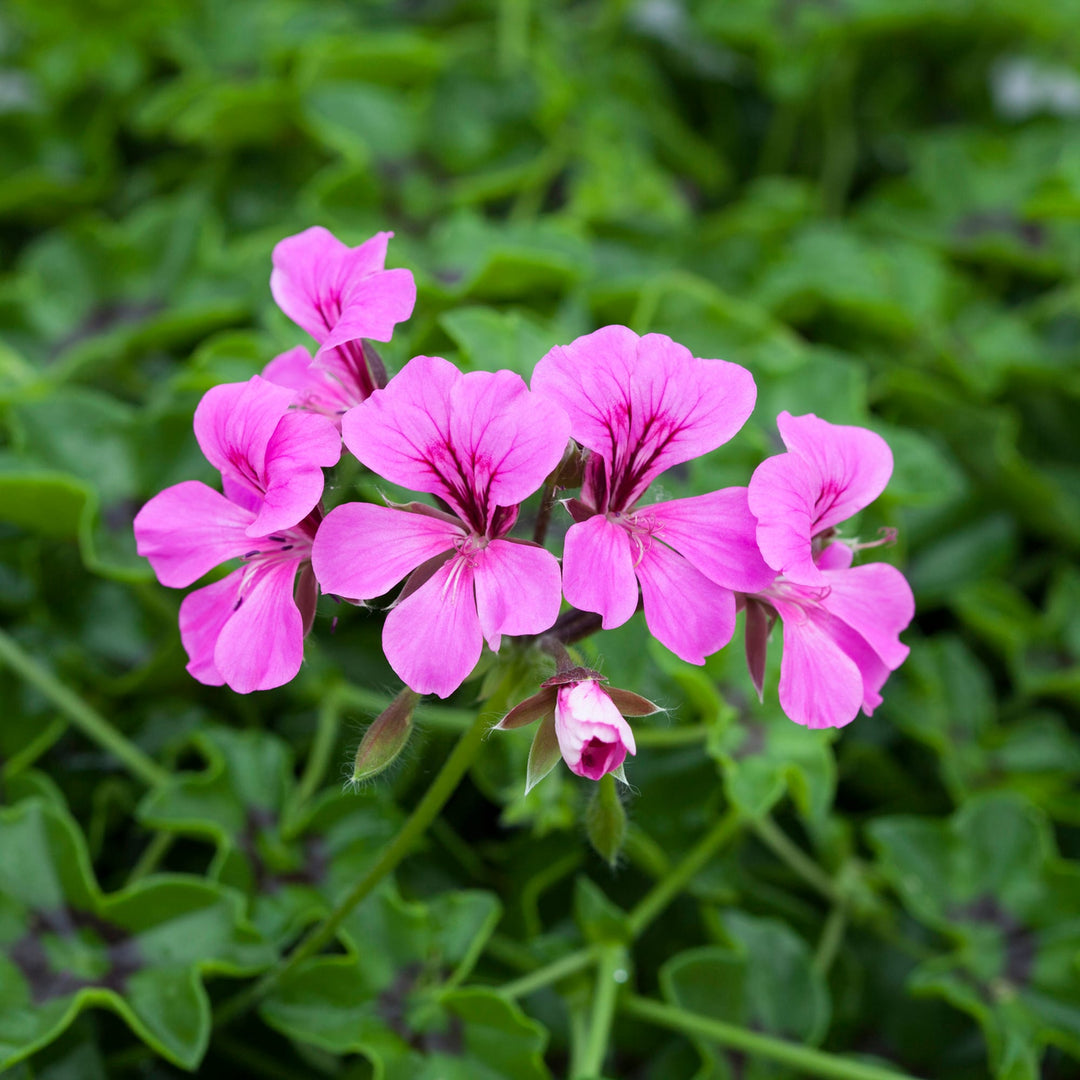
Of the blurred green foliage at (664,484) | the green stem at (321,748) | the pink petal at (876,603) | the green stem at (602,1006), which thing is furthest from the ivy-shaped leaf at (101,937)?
the pink petal at (876,603)

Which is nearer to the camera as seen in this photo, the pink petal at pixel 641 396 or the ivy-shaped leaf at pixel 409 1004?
the pink petal at pixel 641 396

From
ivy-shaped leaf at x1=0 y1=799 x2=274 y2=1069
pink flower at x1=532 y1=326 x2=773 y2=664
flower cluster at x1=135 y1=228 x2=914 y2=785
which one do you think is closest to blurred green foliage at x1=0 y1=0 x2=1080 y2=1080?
ivy-shaped leaf at x1=0 y1=799 x2=274 y2=1069

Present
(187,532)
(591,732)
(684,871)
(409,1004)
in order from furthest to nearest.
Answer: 1. (684,871)
2. (409,1004)
3. (187,532)
4. (591,732)

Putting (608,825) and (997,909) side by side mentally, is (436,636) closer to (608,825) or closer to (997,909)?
(608,825)

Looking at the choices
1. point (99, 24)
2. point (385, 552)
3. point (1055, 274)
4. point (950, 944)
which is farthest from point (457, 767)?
point (99, 24)

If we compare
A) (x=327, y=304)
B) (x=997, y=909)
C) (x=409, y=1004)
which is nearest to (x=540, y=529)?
(x=327, y=304)

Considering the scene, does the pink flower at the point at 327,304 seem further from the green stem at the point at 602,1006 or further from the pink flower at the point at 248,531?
the green stem at the point at 602,1006
